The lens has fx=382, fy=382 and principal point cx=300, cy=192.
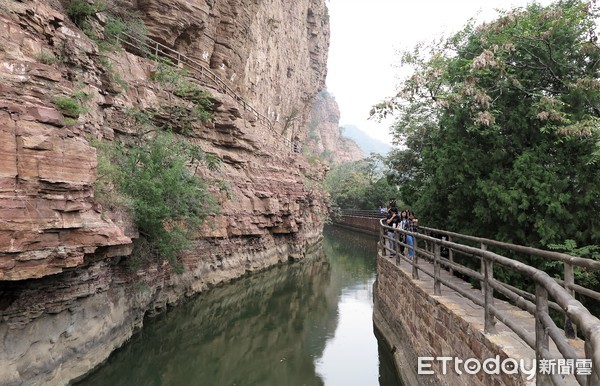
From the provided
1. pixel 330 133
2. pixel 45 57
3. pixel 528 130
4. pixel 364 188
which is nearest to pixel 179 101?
pixel 45 57

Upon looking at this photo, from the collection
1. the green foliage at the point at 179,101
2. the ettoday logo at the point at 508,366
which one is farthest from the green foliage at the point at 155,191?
the ettoday logo at the point at 508,366

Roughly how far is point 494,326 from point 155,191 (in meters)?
9.19

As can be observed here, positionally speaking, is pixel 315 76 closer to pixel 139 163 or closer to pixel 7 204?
pixel 139 163

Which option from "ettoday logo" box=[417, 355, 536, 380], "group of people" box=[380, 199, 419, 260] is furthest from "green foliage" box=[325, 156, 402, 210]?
"ettoday logo" box=[417, 355, 536, 380]

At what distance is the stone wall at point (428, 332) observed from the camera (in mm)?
4391

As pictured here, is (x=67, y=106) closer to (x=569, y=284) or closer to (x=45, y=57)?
(x=45, y=57)

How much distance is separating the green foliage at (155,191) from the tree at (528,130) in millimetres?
6592

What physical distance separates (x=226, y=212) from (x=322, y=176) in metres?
26.0

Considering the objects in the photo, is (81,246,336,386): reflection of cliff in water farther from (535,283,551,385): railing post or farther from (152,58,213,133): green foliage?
(152,58,213,133): green foliage

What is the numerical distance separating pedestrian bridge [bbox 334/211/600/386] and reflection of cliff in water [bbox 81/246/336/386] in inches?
118

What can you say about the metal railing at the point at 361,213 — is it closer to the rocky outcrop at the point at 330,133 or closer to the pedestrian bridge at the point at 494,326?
the pedestrian bridge at the point at 494,326

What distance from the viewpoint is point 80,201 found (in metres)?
7.62

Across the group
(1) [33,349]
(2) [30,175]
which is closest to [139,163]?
(2) [30,175]

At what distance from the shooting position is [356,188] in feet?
175
